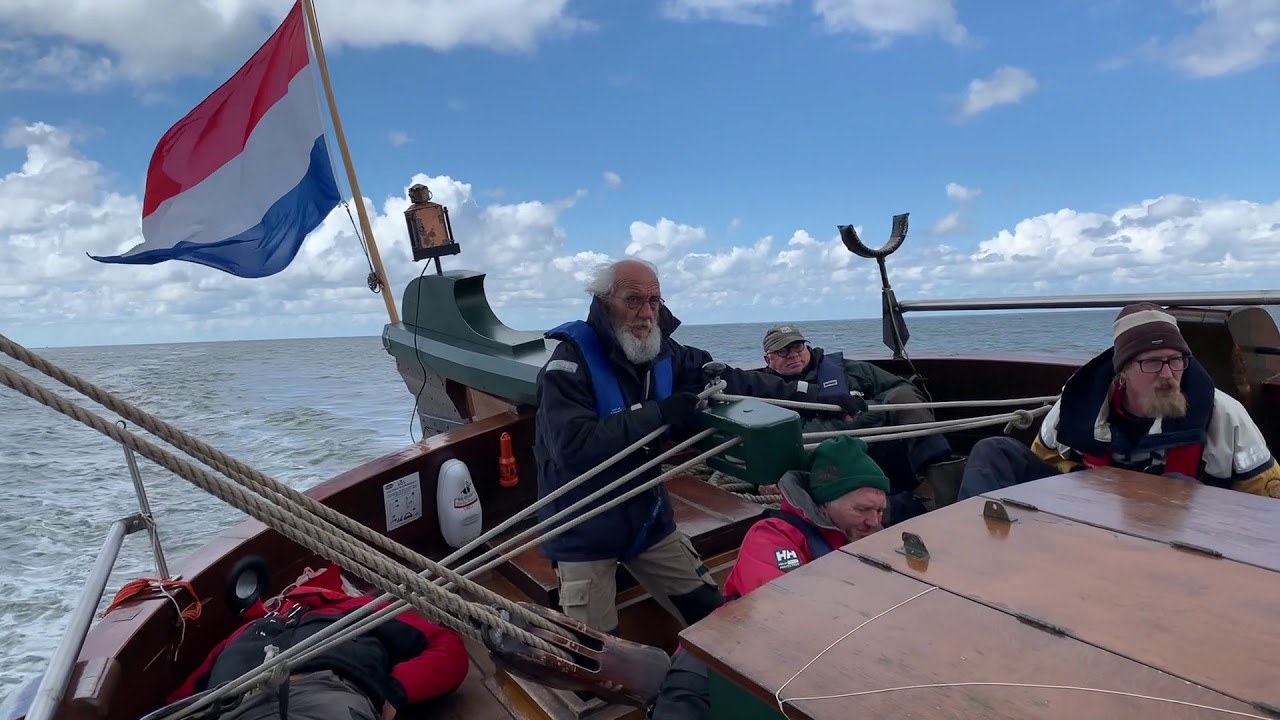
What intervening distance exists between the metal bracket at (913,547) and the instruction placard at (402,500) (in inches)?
86.9

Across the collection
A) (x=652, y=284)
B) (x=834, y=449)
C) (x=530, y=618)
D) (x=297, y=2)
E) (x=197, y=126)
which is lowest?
(x=530, y=618)

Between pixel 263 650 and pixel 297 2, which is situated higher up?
pixel 297 2

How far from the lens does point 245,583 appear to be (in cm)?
229

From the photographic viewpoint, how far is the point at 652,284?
2.25 m

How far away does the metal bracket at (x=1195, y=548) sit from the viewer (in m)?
1.30

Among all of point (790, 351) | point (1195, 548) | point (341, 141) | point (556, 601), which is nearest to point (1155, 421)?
point (1195, 548)

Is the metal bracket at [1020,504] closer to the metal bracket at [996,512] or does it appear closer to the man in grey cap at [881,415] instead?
the metal bracket at [996,512]

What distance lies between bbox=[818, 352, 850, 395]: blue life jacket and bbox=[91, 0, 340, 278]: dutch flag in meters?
2.85

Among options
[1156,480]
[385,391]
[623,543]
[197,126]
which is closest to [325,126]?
[197,126]

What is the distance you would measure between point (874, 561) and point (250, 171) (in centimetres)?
391

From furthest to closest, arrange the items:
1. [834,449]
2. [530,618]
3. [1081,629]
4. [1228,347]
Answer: [1228,347] → [834,449] → [530,618] → [1081,629]

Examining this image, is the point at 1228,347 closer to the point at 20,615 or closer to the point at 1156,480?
the point at 1156,480

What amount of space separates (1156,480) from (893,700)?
4.00 ft

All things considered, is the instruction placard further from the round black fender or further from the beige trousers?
the beige trousers
